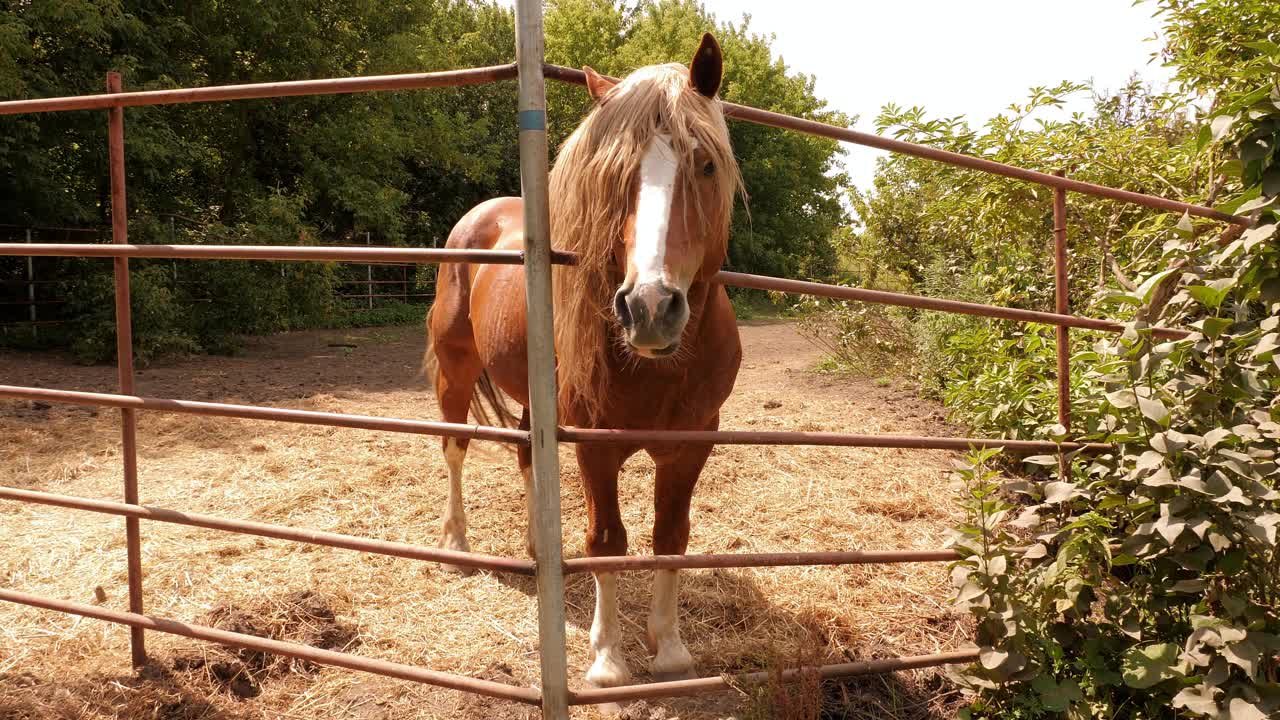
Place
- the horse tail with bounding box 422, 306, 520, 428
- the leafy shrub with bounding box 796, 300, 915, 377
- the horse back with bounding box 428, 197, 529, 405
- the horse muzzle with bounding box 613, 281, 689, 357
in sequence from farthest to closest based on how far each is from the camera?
the leafy shrub with bounding box 796, 300, 915, 377 < the horse tail with bounding box 422, 306, 520, 428 < the horse back with bounding box 428, 197, 529, 405 < the horse muzzle with bounding box 613, 281, 689, 357

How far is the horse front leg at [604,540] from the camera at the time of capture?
243 cm

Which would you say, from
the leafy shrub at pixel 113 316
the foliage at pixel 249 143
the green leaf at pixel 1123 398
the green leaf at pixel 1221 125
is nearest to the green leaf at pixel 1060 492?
the green leaf at pixel 1123 398

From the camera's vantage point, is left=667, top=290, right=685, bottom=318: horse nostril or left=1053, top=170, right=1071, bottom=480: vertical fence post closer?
left=667, top=290, right=685, bottom=318: horse nostril

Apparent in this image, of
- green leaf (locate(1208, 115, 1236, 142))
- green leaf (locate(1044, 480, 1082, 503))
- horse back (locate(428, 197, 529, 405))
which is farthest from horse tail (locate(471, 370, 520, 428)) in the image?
green leaf (locate(1208, 115, 1236, 142))

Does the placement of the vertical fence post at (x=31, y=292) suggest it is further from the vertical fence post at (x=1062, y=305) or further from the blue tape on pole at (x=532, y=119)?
the vertical fence post at (x=1062, y=305)

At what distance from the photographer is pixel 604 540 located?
8.22 feet

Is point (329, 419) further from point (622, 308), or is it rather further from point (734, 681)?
point (734, 681)

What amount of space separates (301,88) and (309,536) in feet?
3.87

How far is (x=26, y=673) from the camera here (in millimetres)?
2494

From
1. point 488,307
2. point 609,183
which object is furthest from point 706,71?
point 488,307

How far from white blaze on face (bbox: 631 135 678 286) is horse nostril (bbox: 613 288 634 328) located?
1.9 inches

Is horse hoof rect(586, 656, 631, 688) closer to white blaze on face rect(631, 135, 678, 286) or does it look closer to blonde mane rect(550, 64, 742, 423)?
blonde mane rect(550, 64, 742, 423)

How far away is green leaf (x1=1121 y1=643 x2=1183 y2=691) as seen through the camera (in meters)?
1.83

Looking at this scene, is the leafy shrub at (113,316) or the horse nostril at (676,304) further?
the leafy shrub at (113,316)
